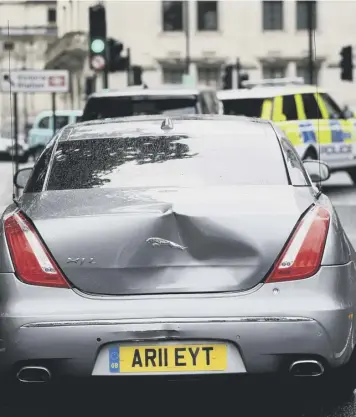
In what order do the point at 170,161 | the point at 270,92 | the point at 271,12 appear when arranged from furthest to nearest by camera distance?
the point at 271,12
the point at 270,92
the point at 170,161

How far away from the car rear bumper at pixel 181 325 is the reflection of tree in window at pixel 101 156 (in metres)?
0.80

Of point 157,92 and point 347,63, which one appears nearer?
point 157,92

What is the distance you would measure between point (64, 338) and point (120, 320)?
0.73 ft

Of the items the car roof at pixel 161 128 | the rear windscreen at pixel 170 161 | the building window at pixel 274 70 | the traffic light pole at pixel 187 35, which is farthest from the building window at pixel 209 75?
the rear windscreen at pixel 170 161

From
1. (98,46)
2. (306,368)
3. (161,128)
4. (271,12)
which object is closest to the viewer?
(306,368)

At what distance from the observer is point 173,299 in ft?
15.9

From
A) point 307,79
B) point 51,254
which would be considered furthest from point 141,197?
point 307,79

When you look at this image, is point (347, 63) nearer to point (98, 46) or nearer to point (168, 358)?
point (98, 46)

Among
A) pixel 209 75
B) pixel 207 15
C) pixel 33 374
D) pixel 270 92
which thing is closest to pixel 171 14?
pixel 207 15

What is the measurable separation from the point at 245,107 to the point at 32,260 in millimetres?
15745

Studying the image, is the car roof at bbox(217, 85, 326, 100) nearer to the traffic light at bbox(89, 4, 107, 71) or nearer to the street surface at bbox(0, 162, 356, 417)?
the traffic light at bbox(89, 4, 107, 71)

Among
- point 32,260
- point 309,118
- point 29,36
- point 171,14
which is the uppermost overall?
point 171,14

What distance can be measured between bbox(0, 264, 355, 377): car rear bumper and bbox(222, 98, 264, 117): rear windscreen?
15329 millimetres

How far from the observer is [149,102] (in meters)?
16.6
